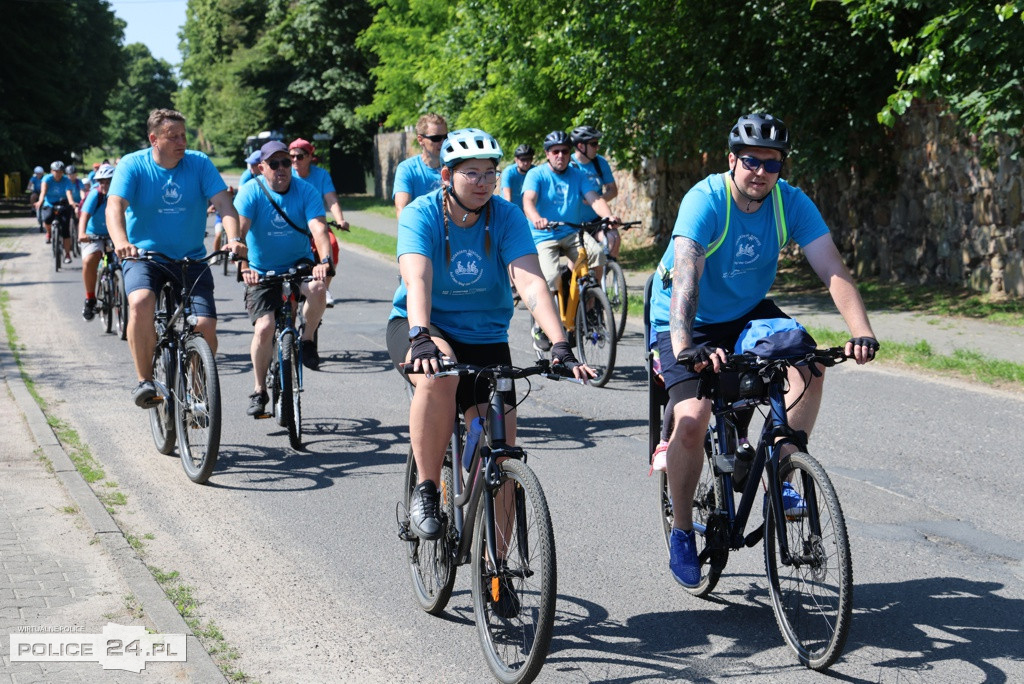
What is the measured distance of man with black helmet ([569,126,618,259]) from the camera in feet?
36.0

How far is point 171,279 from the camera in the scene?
7.93 meters

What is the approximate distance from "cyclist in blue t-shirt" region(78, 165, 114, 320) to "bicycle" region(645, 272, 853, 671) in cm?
956

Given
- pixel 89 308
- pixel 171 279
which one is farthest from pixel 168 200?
pixel 89 308

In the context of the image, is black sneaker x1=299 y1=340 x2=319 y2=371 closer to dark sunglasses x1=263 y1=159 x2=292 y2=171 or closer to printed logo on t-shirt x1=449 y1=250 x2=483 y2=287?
dark sunglasses x1=263 y1=159 x2=292 y2=171

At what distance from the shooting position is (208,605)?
518 cm

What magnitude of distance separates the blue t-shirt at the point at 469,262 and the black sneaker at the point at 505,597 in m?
1.00

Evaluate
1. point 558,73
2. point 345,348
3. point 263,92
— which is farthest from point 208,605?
point 263,92

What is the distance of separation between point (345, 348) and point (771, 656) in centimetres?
865

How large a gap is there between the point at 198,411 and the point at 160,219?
1.37 m

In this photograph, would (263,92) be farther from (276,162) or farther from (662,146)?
(276,162)

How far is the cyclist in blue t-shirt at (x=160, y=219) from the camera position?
25.5ft

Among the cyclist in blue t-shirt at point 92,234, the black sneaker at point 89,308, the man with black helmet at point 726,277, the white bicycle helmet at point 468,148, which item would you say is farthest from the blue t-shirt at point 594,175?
the white bicycle helmet at point 468,148

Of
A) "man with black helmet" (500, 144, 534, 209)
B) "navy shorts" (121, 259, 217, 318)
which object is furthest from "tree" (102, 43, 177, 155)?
"navy shorts" (121, 259, 217, 318)

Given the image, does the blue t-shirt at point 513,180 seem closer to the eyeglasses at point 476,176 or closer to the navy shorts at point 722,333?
the navy shorts at point 722,333
